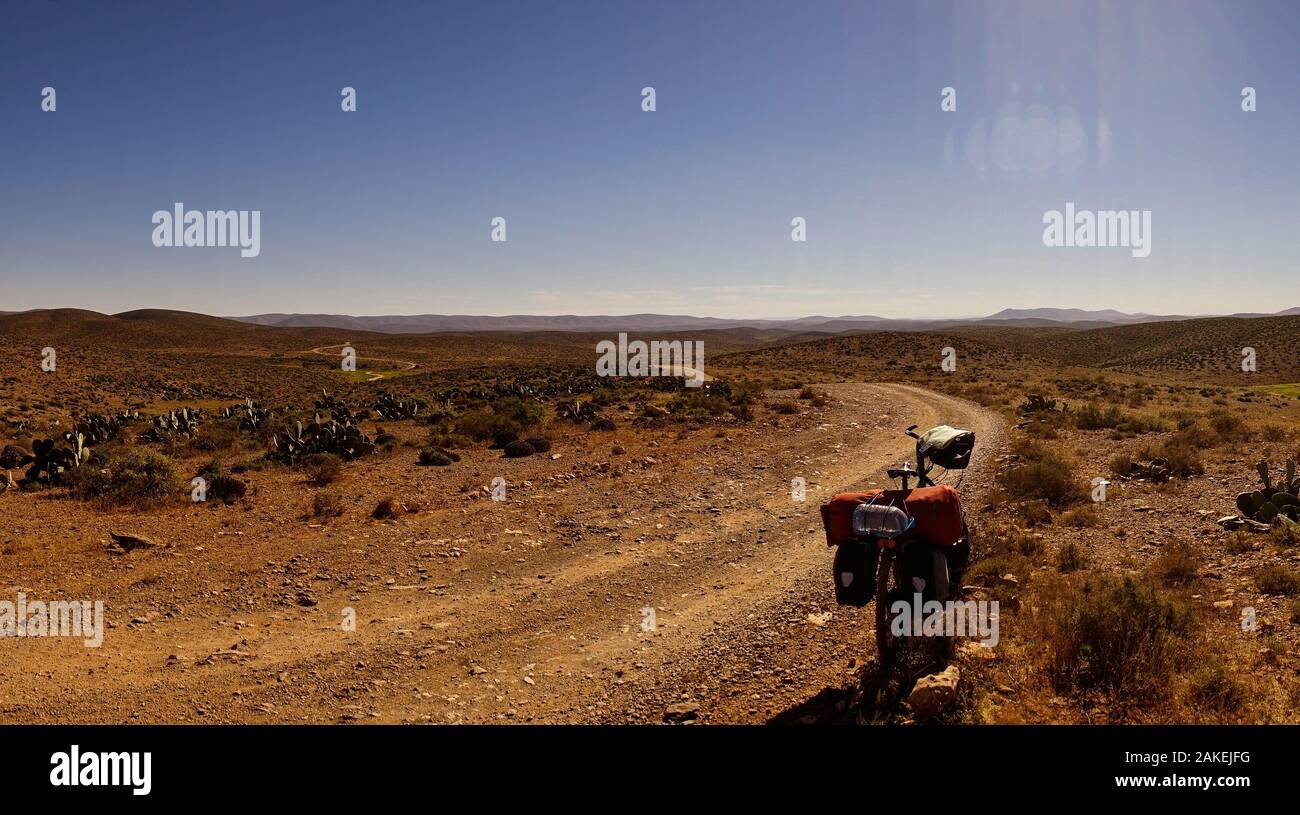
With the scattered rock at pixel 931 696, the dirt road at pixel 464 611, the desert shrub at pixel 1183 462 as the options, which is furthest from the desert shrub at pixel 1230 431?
the scattered rock at pixel 931 696

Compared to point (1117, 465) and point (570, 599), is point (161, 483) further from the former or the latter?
point (1117, 465)

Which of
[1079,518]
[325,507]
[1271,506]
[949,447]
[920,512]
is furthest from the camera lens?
[325,507]

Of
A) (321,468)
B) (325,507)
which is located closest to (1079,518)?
(325,507)

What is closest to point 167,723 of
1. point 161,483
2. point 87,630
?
point 87,630

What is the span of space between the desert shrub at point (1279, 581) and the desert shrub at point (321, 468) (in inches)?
556

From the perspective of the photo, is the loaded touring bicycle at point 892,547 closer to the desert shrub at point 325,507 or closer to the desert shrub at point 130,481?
the desert shrub at point 325,507

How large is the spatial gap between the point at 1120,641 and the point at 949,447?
1.83 meters

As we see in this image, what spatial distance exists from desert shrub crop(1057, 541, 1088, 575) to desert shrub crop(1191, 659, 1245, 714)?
298 cm

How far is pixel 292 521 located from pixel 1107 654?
10609 mm

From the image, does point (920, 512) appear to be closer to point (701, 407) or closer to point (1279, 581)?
point (1279, 581)

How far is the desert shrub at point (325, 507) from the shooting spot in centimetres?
1045

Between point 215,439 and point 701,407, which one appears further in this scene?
point 701,407

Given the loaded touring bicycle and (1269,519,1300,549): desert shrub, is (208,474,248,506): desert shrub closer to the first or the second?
the loaded touring bicycle

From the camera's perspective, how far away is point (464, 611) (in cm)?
698
